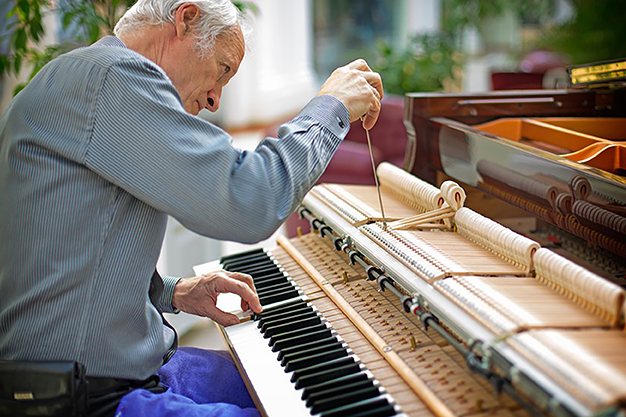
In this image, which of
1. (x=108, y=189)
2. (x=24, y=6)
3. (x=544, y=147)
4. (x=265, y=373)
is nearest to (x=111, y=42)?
(x=108, y=189)

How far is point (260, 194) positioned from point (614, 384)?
0.76m

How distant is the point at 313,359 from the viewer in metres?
1.61

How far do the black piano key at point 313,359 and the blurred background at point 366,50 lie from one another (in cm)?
217

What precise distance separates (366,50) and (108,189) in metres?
9.54

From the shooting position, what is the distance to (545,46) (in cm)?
838

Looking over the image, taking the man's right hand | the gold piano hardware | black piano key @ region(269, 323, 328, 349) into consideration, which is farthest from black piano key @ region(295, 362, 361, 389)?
the gold piano hardware

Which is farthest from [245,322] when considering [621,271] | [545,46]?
[545,46]

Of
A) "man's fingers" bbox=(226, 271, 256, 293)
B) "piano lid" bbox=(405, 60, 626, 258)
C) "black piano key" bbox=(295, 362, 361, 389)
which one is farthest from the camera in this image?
"man's fingers" bbox=(226, 271, 256, 293)

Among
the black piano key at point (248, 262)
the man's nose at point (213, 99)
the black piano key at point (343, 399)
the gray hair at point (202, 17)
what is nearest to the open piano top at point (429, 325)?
the black piano key at point (343, 399)

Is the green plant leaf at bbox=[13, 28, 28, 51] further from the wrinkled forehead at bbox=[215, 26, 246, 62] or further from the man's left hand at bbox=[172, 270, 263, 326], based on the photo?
the wrinkled forehead at bbox=[215, 26, 246, 62]

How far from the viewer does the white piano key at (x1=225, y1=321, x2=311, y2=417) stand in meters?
1.45

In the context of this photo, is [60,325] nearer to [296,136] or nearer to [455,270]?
[296,136]

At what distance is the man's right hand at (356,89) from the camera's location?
1.62 meters

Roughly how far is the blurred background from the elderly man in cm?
177
